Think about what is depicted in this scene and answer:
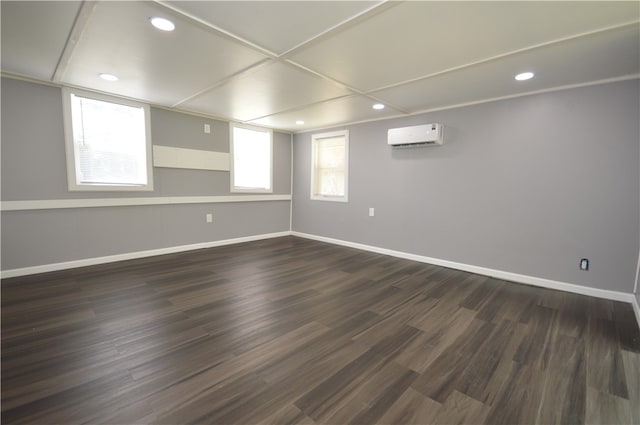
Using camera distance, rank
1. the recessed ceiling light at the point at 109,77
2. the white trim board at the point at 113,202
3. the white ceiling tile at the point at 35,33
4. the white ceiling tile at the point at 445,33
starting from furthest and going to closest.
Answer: the white trim board at the point at 113,202 → the recessed ceiling light at the point at 109,77 → the white ceiling tile at the point at 35,33 → the white ceiling tile at the point at 445,33

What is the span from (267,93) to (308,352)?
2883 millimetres

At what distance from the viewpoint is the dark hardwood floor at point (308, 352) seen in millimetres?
1434

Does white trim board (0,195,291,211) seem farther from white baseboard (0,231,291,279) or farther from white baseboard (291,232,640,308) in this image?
white baseboard (291,232,640,308)

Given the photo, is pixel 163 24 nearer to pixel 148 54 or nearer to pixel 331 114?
pixel 148 54

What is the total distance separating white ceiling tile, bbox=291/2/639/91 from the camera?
169cm

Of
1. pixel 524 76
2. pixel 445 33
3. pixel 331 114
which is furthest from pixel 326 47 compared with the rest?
pixel 331 114

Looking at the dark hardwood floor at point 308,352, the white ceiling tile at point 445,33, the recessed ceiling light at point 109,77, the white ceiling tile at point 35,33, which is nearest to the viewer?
Answer: the dark hardwood floor at point 308,352

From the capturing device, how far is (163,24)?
6.35ft

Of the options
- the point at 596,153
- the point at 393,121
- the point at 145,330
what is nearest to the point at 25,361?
the point at 145,330

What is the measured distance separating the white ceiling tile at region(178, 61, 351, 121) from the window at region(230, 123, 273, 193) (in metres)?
0.78

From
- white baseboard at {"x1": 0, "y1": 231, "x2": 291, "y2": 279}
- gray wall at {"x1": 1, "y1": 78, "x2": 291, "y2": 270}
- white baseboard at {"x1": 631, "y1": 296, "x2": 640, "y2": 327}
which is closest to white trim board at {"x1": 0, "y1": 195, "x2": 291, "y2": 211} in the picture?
gray wall at {"x1": 1, "y1": 78, "x2": 291, "y2": 270}

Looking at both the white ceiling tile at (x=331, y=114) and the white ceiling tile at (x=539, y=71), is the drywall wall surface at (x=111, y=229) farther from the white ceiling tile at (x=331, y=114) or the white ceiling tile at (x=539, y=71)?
the white ceiling tile at (x=539, y=71)

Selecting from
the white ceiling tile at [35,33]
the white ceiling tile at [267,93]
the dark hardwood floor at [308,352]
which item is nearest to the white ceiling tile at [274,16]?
the white ceiling tile at [267,93]

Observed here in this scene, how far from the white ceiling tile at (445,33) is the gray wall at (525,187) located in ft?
4.46
